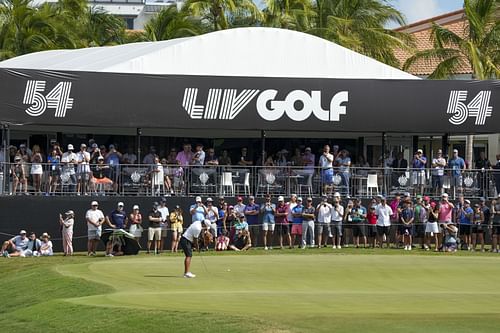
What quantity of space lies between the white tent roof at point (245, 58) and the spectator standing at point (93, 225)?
7.97 metres

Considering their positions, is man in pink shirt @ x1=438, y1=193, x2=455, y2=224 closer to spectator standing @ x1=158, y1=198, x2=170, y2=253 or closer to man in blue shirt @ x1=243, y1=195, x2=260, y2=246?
man in blue shirt @ x1=243, y1=195, x2=260, y2=246

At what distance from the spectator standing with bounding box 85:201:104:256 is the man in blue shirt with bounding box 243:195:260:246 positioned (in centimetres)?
474

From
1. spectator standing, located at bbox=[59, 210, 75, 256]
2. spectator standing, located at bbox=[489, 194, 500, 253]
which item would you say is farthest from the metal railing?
spectator standing, located at bbox=[489, 194, 500, 253]

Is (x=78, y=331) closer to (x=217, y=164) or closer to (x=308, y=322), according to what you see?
(x=308, y=322)

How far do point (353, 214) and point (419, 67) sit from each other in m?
34.3

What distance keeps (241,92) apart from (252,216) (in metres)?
5.07

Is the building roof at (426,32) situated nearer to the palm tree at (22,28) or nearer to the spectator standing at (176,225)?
the palm tree at (22,28)

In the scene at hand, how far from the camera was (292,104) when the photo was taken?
40250 mm

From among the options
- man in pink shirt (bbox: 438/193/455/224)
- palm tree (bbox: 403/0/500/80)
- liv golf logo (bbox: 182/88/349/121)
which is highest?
palm tree (bbox: 403/0/500/80)

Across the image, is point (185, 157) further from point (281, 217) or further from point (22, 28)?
point (22, 28)

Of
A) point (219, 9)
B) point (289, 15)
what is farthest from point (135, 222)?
point (289, 15)

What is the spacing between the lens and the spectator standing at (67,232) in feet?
116

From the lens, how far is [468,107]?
135ft

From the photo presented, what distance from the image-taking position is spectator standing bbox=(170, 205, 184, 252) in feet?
118
